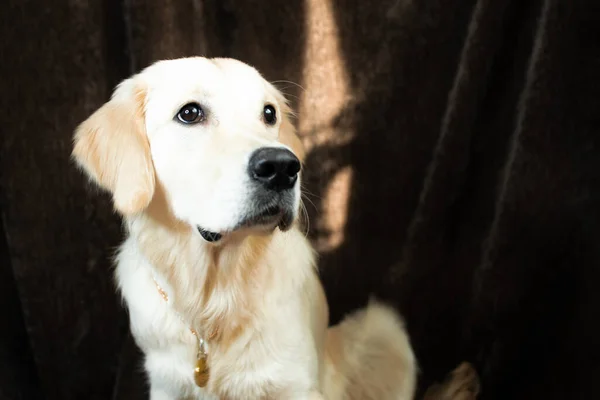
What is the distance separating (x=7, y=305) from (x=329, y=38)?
1060mm

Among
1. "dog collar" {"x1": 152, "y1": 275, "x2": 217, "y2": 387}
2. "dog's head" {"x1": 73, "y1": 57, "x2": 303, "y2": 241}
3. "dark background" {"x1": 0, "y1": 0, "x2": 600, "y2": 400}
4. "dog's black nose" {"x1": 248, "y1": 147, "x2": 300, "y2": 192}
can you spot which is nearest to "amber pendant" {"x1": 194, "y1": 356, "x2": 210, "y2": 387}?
"dog collar" {"x1": 152, "y1": 275, "x2": 217, "y2": 387}

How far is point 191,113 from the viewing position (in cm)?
103

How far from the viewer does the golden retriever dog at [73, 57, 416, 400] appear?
935mm

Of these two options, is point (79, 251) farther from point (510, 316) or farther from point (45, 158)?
point (510, 316)

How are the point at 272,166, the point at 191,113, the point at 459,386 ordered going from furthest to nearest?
the point at 459,386, the point at 191,113, the point at 272,166

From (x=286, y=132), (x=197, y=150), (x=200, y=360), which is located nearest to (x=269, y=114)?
(x=286, y=132)

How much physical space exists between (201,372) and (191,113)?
489 millimetres

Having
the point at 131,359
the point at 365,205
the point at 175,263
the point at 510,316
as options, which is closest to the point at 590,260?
the point at 510,316

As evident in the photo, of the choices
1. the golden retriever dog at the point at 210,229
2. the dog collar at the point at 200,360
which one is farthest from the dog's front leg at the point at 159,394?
the dog collar at the point at 200,360

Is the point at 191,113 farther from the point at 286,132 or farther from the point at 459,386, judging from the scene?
the point at 459,386

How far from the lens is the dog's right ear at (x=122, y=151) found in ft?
3.20

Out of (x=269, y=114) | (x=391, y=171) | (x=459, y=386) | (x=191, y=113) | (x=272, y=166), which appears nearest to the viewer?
(x=272, y=166)

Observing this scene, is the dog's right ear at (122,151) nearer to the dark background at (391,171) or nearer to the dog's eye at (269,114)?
the dog's eye at (269,114)

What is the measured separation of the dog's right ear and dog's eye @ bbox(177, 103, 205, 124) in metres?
0.08
